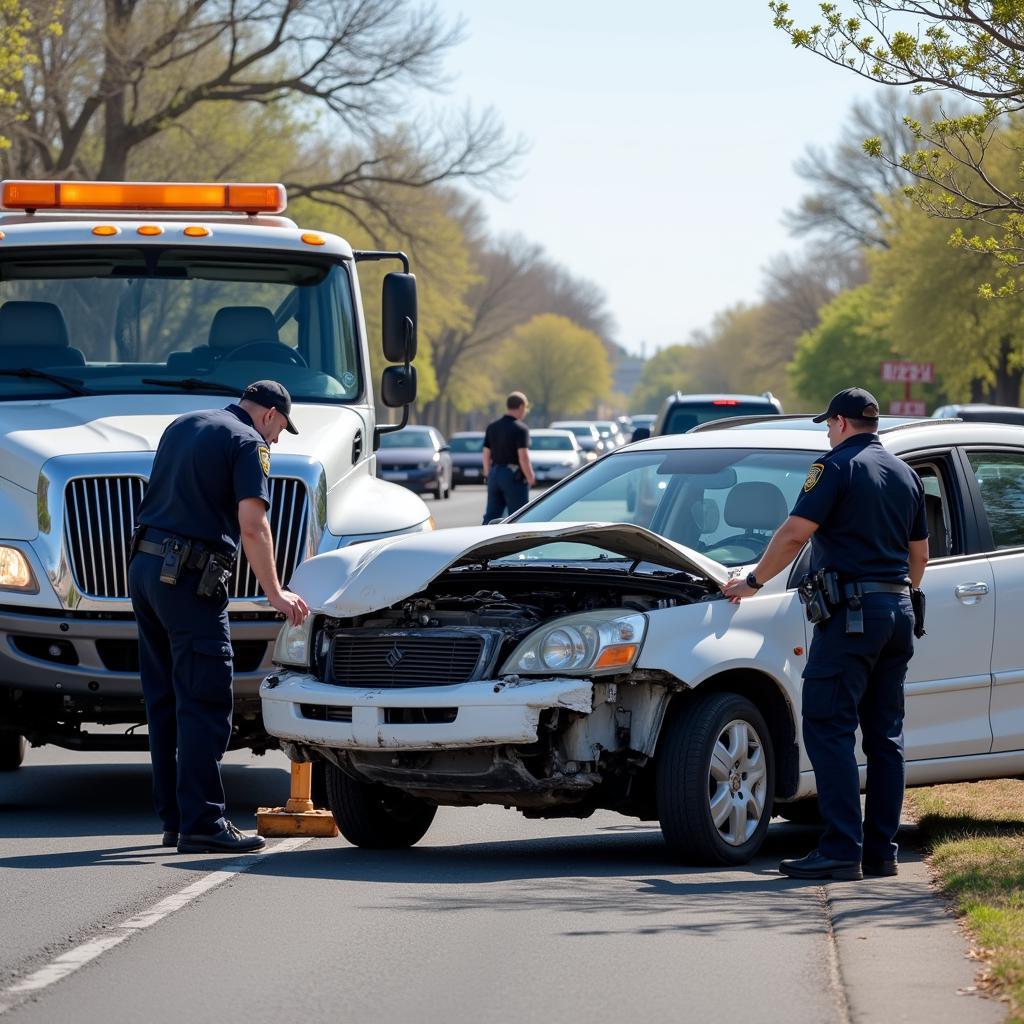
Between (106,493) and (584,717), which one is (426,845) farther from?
(106,493)

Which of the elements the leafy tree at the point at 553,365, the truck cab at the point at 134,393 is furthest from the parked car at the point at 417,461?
the leafy tree at the point at 553,365

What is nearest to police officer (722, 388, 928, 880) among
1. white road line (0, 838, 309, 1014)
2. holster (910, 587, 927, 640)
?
holster (910, 587, 927, 640)

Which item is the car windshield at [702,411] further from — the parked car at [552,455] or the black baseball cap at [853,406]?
the parked car at [552,455]

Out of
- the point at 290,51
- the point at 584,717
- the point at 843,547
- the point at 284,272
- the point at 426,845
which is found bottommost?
the point at 426,845

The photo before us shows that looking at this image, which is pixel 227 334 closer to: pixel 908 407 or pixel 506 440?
pixel 506 440

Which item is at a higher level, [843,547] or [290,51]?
[290,51]

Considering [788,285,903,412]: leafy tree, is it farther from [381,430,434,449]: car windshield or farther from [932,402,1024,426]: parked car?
[932,402,1024,426]: parked car

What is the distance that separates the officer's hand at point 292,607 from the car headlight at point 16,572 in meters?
1.65

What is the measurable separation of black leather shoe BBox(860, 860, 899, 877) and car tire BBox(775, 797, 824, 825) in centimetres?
154

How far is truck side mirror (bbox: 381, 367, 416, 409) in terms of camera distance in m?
11.4

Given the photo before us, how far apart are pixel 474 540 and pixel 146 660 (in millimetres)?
1551

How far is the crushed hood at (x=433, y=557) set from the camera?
26.0 feet

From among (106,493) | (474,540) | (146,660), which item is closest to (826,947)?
(474,540)

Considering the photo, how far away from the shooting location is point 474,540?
7.97 metres
